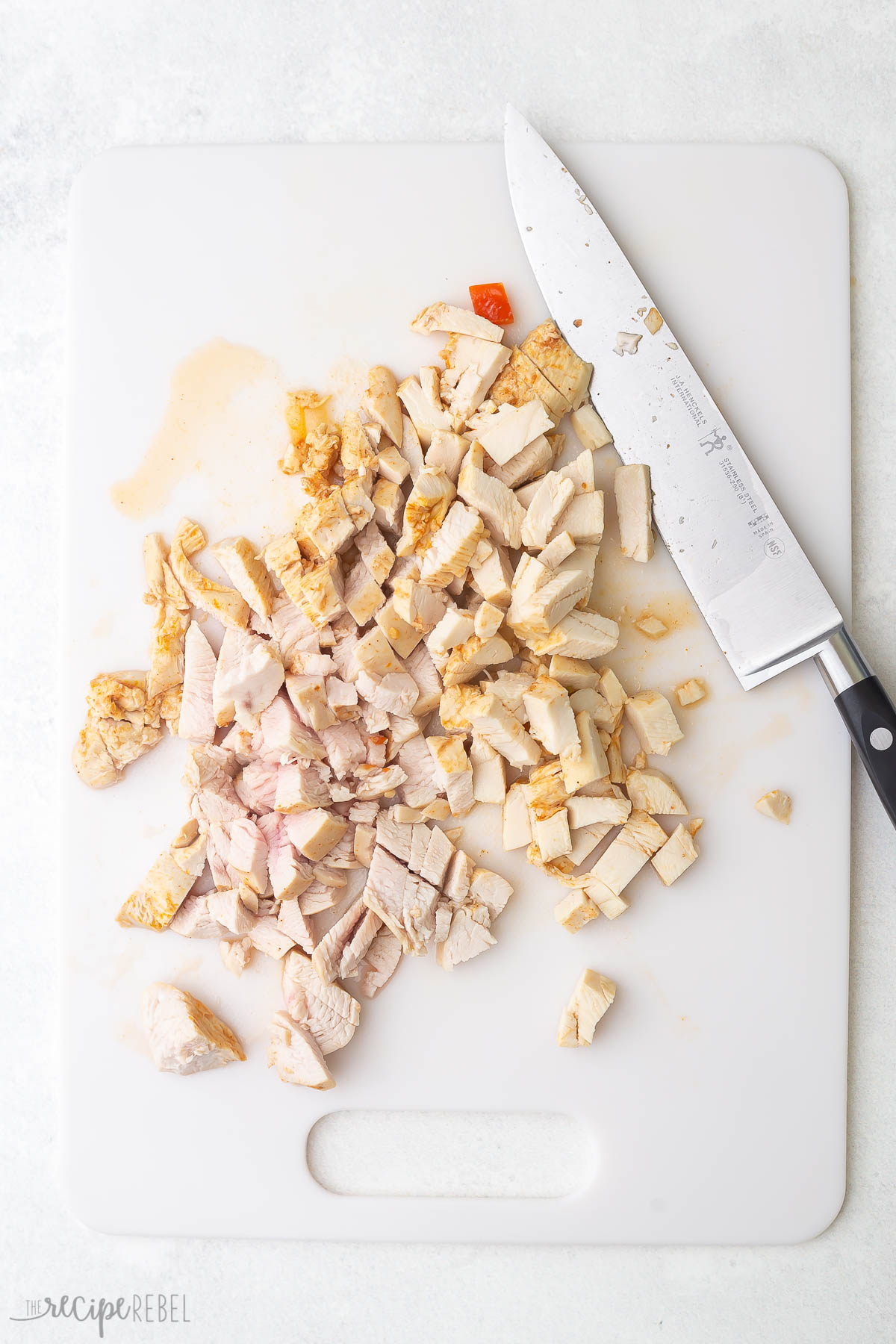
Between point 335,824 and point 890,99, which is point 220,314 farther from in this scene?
point 890,99

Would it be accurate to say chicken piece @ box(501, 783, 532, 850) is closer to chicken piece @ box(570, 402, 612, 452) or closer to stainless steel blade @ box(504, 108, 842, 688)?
stainless steel blade @ box(504, 108, 842, 688)

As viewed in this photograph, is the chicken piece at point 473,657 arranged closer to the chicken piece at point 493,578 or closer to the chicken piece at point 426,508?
the chicken piece at point 493,578

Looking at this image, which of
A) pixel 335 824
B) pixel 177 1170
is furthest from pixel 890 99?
pixel 177 1170

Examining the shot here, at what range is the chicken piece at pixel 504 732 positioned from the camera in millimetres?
1610

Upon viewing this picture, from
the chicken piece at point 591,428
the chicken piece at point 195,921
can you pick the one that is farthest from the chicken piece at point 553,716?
the chicken piece at point 195,921

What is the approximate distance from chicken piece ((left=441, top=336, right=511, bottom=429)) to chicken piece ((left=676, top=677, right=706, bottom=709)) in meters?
0.59

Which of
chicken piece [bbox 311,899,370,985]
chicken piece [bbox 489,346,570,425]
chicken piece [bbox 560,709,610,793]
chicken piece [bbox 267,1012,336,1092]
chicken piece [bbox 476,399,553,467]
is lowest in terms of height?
chicken piece [bbox 267,1012,336,1092]

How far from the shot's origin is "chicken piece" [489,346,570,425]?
5.50ft

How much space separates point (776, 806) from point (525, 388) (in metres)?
0.84

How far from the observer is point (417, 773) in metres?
1.71

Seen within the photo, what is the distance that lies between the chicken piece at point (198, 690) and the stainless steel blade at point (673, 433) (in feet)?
2.66

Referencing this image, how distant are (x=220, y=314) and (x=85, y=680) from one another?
2.28 ft

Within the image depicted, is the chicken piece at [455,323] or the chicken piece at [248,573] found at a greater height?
the chicken piece at [455,323]

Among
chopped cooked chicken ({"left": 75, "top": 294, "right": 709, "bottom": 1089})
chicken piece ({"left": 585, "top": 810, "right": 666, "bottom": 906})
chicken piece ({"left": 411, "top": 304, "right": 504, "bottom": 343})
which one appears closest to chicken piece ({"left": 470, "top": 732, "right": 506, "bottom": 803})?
chopped cooked chicken ({"left": 75, "top": 294, "right": 709, "bottom": 1089})
